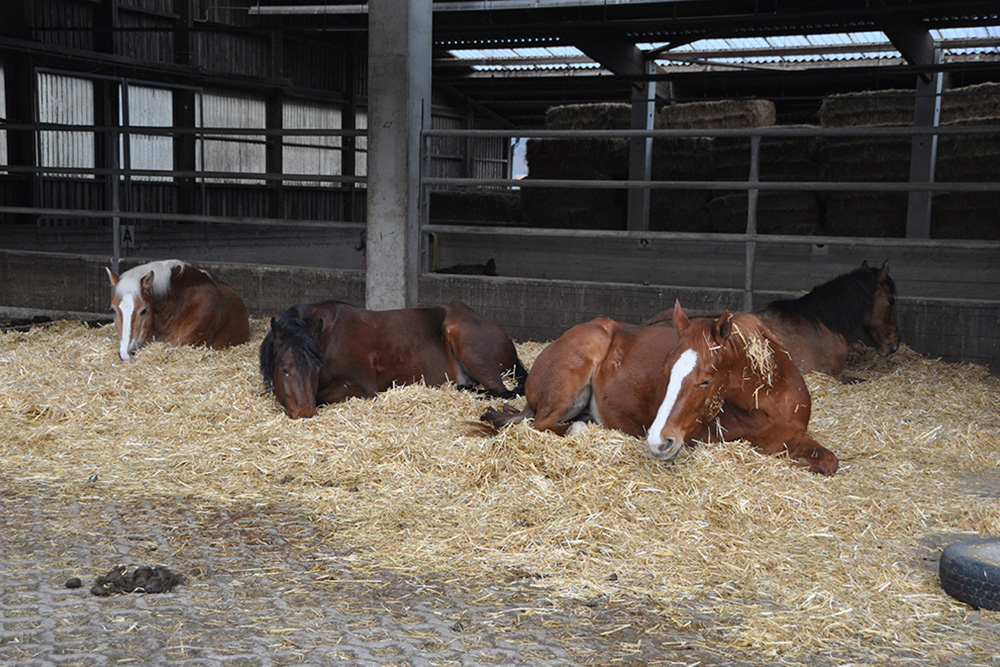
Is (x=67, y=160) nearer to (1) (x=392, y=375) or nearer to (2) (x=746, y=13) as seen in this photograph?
(2) (x=746, y=13)

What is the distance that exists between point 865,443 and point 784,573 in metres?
1.78

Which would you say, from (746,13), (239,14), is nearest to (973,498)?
(746,13)

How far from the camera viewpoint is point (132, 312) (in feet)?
21.7

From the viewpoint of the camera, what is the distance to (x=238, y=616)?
2.71 meters

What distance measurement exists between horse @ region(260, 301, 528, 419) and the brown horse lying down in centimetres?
76

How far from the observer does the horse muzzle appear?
3.47 meters

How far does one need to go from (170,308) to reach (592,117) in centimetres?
1048

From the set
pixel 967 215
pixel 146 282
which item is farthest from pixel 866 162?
pixel 146 282

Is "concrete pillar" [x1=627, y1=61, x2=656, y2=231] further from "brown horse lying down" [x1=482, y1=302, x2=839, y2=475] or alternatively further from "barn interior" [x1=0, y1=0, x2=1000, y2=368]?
"brown horse lying down" [x1=482, y1=302, x2=839, y2=475]

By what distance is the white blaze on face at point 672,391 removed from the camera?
3.48m

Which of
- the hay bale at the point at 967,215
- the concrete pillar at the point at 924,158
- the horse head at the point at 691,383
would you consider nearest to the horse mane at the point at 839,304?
the horse head at the point at 691,383

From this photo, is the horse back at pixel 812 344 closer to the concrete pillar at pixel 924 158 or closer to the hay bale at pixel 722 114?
the concrete pillar at pixel 924 158

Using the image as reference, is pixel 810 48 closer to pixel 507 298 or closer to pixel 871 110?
pixel 871 110

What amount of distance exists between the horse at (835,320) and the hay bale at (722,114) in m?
8.35
